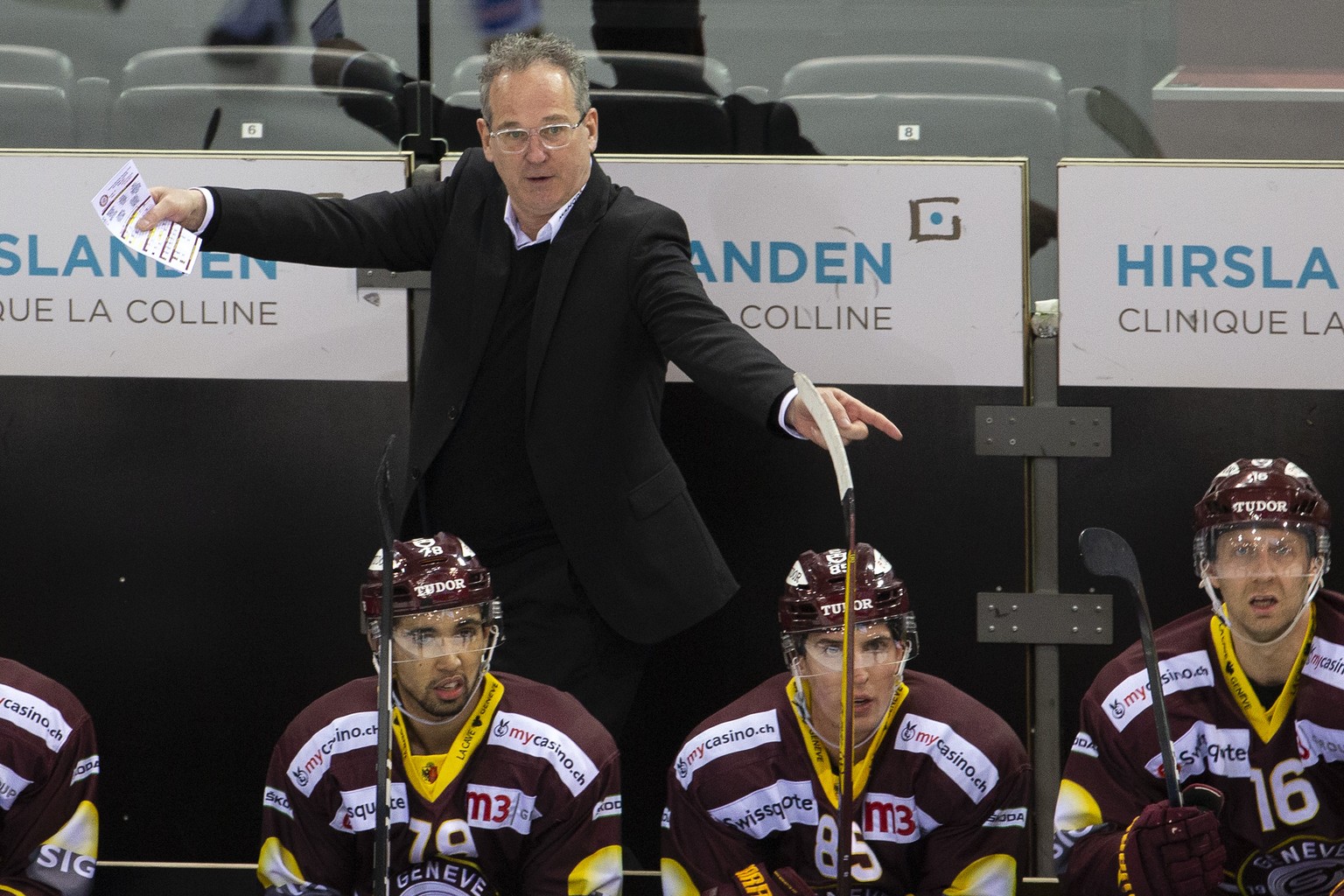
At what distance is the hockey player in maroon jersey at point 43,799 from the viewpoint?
3232mm

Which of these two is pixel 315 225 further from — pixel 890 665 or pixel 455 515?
pixel 890 665

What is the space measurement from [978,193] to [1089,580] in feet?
2.69

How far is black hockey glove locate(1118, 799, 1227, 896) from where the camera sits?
2.98m

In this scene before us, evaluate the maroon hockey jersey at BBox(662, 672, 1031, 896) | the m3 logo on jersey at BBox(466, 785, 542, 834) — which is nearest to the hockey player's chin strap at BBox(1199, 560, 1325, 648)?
the maroon hockey jersey at BBox(662, 672, 1031, 896)

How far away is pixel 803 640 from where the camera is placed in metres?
3.28

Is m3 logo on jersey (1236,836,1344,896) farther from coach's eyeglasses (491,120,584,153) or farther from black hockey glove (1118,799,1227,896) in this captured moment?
coach's eyeglasses (491,120,584,153)

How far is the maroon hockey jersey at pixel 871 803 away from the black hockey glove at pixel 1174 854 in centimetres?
25

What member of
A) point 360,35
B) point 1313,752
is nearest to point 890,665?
point 1313,752

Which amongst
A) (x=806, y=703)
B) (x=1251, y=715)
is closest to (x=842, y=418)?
(x=806, y=703)

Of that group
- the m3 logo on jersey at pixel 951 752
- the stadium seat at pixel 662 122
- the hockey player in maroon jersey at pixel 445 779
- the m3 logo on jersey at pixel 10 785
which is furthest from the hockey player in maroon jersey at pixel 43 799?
the stadium seat at pixel 662 122

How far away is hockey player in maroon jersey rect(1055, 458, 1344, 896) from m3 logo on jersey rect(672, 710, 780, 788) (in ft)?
1.72

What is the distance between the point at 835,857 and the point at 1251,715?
771 millimetres

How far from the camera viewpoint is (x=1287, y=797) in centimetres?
327

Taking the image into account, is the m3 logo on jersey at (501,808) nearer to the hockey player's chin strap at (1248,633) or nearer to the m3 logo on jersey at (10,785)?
the m3 logo on jersey at (10,785)
